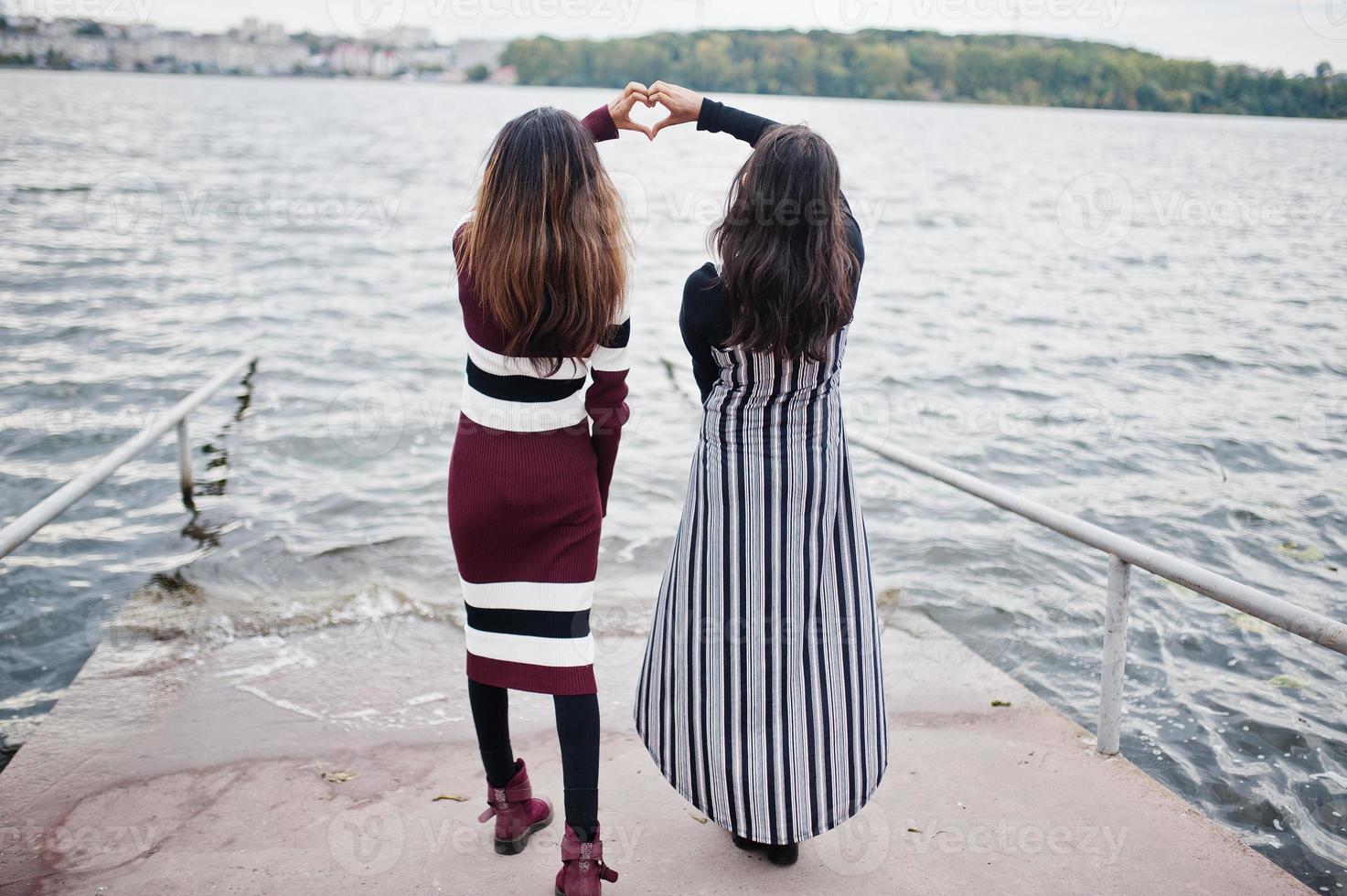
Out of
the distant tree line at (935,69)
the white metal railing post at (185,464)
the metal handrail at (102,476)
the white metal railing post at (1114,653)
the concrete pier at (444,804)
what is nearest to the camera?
the concrete pier at (444,804)

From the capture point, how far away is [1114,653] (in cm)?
293

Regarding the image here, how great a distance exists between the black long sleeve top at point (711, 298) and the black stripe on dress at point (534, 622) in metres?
0.61

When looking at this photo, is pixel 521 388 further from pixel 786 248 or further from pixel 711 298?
pixel 786 248

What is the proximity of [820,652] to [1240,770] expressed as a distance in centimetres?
250

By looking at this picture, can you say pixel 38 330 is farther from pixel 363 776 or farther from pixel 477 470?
pixel 477 470

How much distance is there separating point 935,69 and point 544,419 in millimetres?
42239

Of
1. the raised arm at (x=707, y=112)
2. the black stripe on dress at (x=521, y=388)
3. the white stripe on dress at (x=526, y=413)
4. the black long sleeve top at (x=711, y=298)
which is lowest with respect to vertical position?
the white stripe on dress at (x=526, y=413)

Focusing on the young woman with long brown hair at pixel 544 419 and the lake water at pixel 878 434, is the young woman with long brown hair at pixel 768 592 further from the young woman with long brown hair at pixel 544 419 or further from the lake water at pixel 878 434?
the lake water at pixel 878 434

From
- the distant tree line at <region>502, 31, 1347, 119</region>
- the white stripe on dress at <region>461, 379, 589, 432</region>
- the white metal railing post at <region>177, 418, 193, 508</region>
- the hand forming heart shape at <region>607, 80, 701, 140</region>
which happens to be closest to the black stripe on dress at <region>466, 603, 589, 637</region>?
the white stripe on dress at <region>461, 379, 589, 432</region>

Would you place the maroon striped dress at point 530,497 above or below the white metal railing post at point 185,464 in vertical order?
above

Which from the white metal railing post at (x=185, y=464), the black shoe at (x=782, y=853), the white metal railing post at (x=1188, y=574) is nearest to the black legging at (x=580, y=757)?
the black shoe at (x=782, y=853)

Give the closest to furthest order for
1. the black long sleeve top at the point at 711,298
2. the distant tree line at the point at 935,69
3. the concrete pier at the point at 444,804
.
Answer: the black long sleeve top at the point at 711,298 → the concrete pier at the point at 444,804 → the distant tree line at the point at 935,69

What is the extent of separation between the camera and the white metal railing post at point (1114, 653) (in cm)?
288

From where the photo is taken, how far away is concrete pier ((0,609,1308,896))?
8.01 feet
